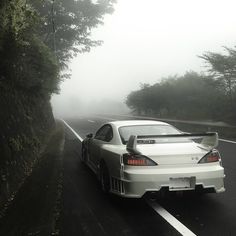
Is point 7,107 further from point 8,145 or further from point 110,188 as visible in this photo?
point 110,188

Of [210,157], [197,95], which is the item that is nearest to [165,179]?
[210,157]

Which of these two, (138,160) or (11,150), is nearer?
(138,160)

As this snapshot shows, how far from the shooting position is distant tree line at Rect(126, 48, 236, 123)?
31.6 m

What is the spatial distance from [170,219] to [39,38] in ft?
51.7

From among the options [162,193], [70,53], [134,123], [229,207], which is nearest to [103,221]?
[162,193]

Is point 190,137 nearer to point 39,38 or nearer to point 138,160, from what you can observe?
point 138,160

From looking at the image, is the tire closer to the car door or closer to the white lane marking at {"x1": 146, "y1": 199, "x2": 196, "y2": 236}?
the car door

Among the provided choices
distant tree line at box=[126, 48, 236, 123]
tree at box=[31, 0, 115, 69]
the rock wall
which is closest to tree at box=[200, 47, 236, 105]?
distant tree line at box=[126, 48, 236, 123]

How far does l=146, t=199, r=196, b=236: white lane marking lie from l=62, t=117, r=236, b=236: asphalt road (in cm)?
6

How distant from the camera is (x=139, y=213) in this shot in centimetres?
618

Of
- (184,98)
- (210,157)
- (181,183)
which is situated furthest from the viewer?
(184,98)

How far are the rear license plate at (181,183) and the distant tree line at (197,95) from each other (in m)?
23.3

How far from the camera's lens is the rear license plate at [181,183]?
6.27 metres

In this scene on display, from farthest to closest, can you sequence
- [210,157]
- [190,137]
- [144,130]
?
[144,130] < [190,137] < [210,157]
